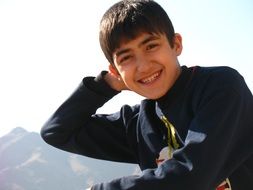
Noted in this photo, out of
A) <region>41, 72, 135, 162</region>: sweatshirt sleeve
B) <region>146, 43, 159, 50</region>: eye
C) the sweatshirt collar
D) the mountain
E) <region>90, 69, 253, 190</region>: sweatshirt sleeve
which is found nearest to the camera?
<region>90, 69, 253, 190</region>: sweatshirt sleeve

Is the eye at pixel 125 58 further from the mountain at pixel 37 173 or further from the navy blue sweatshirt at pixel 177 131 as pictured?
the mountain at pixel 37 173

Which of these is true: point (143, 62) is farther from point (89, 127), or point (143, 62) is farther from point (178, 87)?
Answer: point (89, 127)

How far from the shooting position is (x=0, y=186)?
17462 centimetres

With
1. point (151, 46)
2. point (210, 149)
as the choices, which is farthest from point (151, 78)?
point (210, 149)

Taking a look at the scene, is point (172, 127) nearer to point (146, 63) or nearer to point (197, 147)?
point (146, 63)

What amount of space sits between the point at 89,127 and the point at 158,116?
90 cm

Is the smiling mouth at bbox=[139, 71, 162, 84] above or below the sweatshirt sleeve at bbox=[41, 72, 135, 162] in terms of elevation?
above

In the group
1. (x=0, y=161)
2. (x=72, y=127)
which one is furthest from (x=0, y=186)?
(x=72, y=127)

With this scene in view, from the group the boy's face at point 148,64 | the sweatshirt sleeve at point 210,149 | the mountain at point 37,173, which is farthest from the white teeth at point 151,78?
the mountain at point 37,173

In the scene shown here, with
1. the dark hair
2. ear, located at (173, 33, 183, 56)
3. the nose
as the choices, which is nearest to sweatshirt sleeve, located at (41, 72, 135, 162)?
the dark hair

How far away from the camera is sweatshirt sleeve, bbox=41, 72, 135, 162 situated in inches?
150

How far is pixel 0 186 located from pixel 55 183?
79.6 feet

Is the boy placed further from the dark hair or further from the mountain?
the mountain

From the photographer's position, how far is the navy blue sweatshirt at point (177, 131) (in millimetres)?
2291
